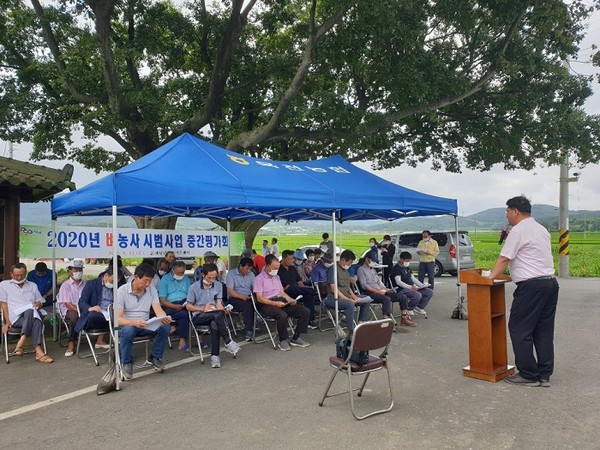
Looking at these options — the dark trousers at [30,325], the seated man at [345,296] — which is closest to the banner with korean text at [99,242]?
the dark trousers at [30,325]

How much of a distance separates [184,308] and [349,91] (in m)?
9.57

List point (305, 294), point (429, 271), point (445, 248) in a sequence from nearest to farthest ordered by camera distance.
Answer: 1. point (305, 294)
2. point (429, 271)
3. point (445, 248)

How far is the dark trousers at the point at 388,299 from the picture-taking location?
8086 millimetres

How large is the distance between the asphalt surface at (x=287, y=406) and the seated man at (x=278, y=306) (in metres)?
0.43

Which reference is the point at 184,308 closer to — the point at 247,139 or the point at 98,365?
the point at 98,365

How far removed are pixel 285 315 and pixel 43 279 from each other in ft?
13.1

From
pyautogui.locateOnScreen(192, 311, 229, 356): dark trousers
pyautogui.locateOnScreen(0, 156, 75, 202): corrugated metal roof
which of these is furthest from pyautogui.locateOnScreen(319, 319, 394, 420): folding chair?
pyautogui.locateOnScreen(0, 156, 75, 202): corrugated metal roof

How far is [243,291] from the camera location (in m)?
7.41

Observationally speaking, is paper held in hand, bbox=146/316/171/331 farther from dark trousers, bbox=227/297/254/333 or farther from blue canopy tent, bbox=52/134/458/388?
dark trousers, bbox=227/297/254/333

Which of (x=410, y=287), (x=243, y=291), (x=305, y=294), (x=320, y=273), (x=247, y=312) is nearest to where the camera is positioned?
(x=247, y=312)

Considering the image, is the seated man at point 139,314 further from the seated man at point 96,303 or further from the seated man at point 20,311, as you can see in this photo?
the seated man at point 20,311

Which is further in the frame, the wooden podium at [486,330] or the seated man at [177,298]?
the seated man at [177,298]

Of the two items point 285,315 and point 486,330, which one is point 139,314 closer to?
point 285,315

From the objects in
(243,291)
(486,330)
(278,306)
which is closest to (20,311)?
(243,291)
